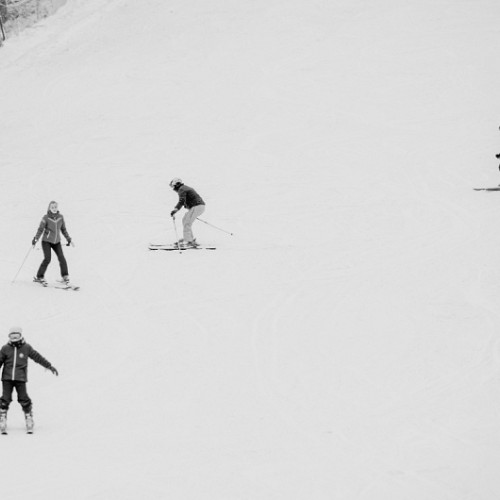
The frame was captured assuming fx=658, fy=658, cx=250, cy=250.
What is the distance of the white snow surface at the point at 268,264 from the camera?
7199mm

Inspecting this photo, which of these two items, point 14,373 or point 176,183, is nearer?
point 14,373

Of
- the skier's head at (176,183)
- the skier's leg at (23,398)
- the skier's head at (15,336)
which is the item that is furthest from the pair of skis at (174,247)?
the skier's leg at (23,398)

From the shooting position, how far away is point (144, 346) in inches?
400

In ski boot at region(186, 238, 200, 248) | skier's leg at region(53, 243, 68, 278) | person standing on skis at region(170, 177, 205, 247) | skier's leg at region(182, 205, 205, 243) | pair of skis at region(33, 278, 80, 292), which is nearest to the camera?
skier's leg at region(53, 243, 68, 278)

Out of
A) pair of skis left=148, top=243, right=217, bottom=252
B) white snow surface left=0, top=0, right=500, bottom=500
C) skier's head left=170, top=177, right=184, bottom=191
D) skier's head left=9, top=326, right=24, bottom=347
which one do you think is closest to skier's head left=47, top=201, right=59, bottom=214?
white snow surface left=0, top=0, right=500, bottom=500

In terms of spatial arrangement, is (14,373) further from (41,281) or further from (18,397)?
(41,281)

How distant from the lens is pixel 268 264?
1373cm

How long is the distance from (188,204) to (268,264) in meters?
2.26

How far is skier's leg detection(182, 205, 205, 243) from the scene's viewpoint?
14.4 meters

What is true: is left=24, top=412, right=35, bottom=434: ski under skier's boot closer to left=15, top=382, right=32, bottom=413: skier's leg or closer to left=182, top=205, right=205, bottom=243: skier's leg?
left=15, top=382, right=32, bottom=413: skier's leg

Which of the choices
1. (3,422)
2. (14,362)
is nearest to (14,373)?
(14,362)

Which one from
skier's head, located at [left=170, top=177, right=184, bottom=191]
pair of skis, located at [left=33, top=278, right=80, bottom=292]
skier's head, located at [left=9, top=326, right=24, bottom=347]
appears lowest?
skier's head, located at [left=9, top=326, right=24, bottom=347]

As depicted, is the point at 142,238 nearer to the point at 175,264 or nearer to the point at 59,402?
the point at 175,264

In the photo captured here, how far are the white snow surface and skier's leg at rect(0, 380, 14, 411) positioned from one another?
14.9 inches
